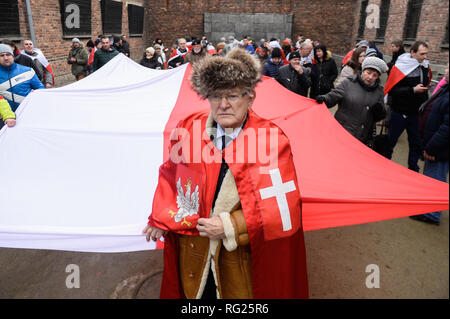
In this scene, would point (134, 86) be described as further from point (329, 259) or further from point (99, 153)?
point (329, 259)

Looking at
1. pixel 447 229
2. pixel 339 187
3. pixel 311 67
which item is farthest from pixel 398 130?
pixel 447 229

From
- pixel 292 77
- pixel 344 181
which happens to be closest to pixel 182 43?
pixel 292 77

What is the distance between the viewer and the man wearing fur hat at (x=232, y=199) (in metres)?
1.58

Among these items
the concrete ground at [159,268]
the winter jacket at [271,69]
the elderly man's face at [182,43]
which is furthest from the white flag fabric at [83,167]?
the elderly man's face at [182,43]

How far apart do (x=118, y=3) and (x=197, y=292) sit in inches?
721

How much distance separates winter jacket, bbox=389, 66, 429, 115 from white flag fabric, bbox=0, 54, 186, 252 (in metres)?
3.04

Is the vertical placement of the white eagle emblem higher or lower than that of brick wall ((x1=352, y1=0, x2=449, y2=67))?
lower

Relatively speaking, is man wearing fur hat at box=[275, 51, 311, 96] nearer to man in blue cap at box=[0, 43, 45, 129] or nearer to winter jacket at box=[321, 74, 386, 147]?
winter jacket at box=[321, 74, 386, 147]

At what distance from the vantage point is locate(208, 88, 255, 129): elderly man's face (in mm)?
1662

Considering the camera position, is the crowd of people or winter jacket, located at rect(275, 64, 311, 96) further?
winter jacket, located at rect(275, 64, 311, 96)

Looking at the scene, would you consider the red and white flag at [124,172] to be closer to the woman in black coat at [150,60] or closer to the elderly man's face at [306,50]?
the elderly man's face at [306,50]

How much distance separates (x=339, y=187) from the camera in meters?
2.60

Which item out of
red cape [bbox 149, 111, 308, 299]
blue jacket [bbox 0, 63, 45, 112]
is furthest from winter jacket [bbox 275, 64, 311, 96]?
red cape [bbox 149, 111, 308, 299]

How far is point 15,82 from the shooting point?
457 cm
